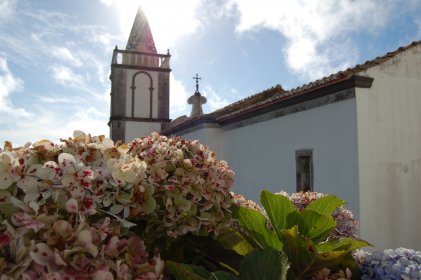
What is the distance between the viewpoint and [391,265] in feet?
5.31

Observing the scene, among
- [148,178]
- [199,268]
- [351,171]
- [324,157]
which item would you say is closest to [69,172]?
[148,178]

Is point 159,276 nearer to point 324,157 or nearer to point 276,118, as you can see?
point 324,157

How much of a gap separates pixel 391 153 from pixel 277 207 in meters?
7.08

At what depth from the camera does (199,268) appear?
4.92 ft

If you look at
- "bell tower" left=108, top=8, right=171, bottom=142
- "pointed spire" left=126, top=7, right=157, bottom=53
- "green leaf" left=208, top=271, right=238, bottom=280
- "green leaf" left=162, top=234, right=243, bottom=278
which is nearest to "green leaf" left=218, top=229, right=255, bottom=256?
"green leaf" left=162, top=234, right=243, bottom=278

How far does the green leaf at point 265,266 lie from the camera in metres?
1.35

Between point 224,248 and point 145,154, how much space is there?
505 mm

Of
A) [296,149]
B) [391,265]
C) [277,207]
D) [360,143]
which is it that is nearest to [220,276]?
[277,207]

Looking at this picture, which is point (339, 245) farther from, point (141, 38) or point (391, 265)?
point (141, 38)

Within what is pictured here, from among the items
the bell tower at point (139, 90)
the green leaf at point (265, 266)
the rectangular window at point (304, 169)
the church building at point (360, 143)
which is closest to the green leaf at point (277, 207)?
the green leaf at point (265, 266)

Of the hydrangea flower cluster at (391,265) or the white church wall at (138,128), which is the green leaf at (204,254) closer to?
the hydrangea flower cluster at (391,265)

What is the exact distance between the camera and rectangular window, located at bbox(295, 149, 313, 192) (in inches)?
352

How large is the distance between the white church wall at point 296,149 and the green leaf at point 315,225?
6.33m

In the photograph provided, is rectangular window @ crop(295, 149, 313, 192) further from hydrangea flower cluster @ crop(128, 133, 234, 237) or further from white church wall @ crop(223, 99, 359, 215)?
hydrangea flower cluster @ crop(128, 133, 234, 237)
